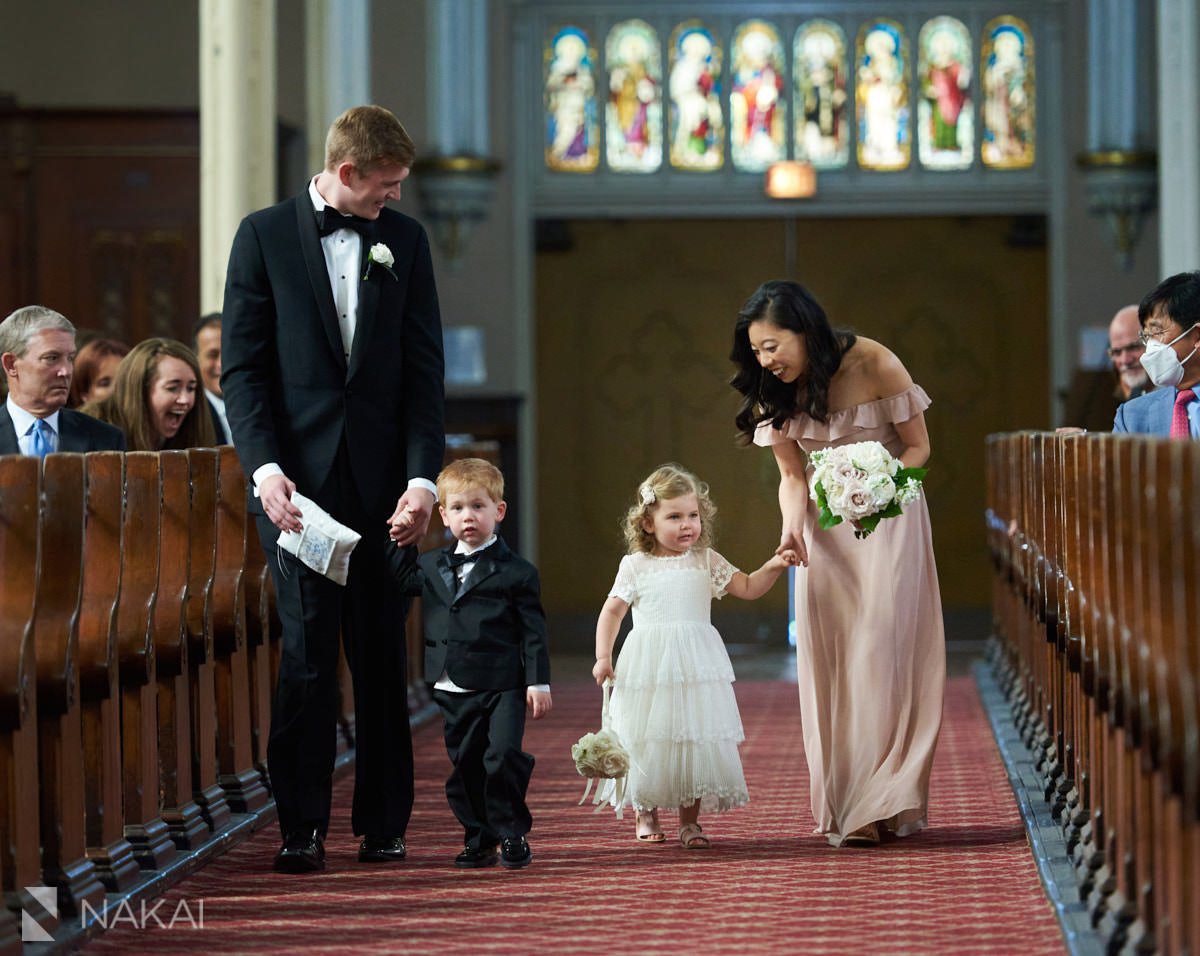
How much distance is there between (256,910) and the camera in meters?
4.42

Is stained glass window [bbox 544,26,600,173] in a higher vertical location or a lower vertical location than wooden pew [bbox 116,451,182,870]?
higher

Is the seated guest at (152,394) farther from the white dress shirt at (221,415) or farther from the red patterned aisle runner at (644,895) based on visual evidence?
the red patterned aisle runner at (644,895)

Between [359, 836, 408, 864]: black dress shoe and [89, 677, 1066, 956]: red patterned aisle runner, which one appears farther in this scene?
[359, 836, 408, 864]: black dress shoe

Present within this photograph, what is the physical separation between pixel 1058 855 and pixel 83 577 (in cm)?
236

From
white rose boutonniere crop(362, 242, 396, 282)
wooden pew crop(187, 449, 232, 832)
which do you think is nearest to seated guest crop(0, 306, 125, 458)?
wooden pew crop(187, 449, 232, 832)

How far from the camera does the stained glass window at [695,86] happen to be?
14391 millimetres

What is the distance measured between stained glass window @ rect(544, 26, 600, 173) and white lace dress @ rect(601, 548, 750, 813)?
953 cm

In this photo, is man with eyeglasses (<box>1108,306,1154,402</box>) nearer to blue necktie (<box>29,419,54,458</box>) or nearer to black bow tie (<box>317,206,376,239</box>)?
black bow tie (<box>317,206,376,239</box>)

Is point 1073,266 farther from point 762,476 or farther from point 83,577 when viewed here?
point 83,577

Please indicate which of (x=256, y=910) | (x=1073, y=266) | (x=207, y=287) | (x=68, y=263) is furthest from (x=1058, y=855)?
(x=1073, y=266)

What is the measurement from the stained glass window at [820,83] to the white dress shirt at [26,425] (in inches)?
381

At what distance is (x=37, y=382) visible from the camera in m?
5.25

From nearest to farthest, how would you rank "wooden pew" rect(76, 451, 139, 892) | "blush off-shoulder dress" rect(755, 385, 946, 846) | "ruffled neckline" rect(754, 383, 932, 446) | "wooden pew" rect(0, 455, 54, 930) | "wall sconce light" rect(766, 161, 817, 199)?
"wooden pew" rect(0, 455, 54, 930), "wooden pew" rect(76, 451, 139, 892), "blush off-shoulder dress" rect(755, 385, 946, 846), "ruffled neckline" rect(754, 383, 932, 446), "wall sconce light" rect(766, 161, 817, 199)

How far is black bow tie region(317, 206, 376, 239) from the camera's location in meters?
4.82
